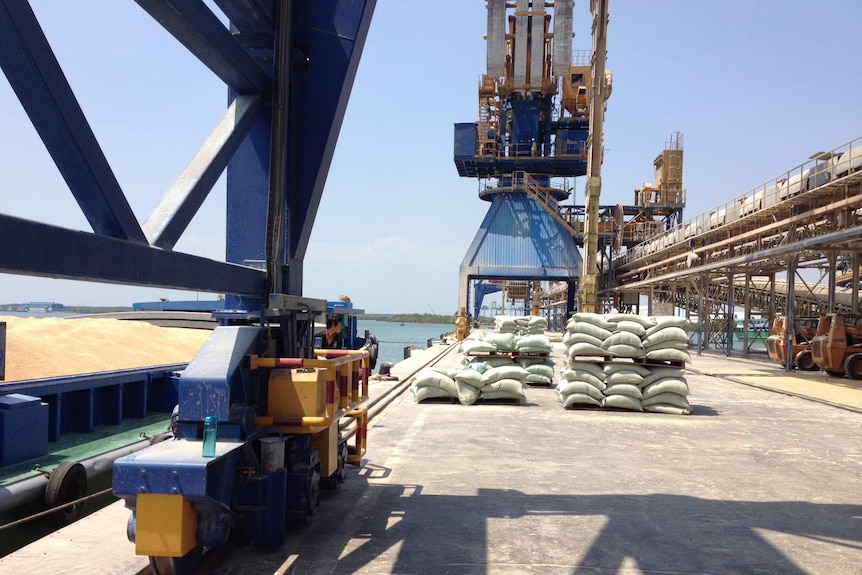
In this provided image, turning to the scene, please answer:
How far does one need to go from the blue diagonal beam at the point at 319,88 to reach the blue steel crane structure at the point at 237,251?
0.04 ft

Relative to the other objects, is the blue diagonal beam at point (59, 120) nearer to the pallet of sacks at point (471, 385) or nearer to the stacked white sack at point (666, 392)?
the pallet of sacks at point (471, 385)

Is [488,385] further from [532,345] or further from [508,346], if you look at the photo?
[532,345]

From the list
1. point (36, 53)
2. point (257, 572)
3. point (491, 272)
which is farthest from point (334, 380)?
point (491, 272)

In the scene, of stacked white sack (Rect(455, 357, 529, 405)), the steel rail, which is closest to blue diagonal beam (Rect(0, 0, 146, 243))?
the steel rail

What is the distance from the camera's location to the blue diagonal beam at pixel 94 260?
2623 millimetres

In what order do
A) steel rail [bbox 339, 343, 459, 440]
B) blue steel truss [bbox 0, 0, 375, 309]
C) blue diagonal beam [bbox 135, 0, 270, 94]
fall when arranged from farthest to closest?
steel rail [bbox 339, 343, 459, 440]
blue diagonal beam [bbox 135, 0, 270, 94]
blue steel truss [bbox 0, 0, 375, 309]

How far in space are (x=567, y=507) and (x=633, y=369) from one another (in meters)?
6.56

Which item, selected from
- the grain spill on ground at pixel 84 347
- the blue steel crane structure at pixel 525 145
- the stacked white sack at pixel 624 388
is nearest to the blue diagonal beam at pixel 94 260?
the grain spill on ground at pixel 84 347

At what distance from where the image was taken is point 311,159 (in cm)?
535

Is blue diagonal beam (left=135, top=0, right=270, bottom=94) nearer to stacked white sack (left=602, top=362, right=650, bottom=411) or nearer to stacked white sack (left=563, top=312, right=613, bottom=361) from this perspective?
stacked white sack (left=563, top=312, right=613, bottom=361)

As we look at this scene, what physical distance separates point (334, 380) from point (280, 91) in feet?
7.29

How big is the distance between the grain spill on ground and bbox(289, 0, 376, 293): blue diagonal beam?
472cm

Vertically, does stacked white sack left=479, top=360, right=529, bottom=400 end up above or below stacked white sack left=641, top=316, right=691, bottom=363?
below

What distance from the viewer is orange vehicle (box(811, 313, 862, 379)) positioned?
17453mm
